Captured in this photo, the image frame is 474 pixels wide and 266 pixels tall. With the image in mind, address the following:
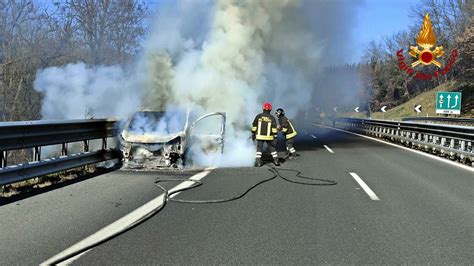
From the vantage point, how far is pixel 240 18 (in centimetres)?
1588

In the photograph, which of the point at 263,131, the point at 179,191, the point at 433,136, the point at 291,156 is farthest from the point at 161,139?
the point at 433,136

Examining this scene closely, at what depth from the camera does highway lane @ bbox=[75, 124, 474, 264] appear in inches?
184

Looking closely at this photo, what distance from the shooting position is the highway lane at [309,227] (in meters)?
4.66

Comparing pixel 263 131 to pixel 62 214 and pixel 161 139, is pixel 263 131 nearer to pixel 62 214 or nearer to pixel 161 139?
pixel 161 139

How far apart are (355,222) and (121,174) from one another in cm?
573

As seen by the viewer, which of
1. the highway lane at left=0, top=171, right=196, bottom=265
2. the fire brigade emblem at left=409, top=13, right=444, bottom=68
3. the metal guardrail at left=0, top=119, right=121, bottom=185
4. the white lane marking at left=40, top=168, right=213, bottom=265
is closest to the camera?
the white lane marking at left=40, top=168, right=213, bottom=265

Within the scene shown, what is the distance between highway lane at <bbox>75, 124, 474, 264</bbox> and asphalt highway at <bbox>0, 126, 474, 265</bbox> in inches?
0.5

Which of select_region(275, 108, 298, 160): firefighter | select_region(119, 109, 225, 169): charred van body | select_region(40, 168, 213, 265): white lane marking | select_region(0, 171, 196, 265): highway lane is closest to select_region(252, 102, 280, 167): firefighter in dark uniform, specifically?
select_region(119, 109, 225, 169): charred van body

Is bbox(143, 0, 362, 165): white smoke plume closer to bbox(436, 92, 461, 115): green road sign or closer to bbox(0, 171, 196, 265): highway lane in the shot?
bbox(0, 171, 196, 265): highway lane

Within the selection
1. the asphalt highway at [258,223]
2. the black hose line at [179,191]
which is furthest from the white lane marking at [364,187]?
the black hose line at [179,191]

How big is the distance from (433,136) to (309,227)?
12.7 m

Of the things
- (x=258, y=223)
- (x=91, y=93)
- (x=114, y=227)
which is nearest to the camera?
(x=114, y=227)

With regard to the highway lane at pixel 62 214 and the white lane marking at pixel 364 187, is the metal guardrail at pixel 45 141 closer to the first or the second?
the highway lane at pixel 62 214

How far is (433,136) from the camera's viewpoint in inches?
661
